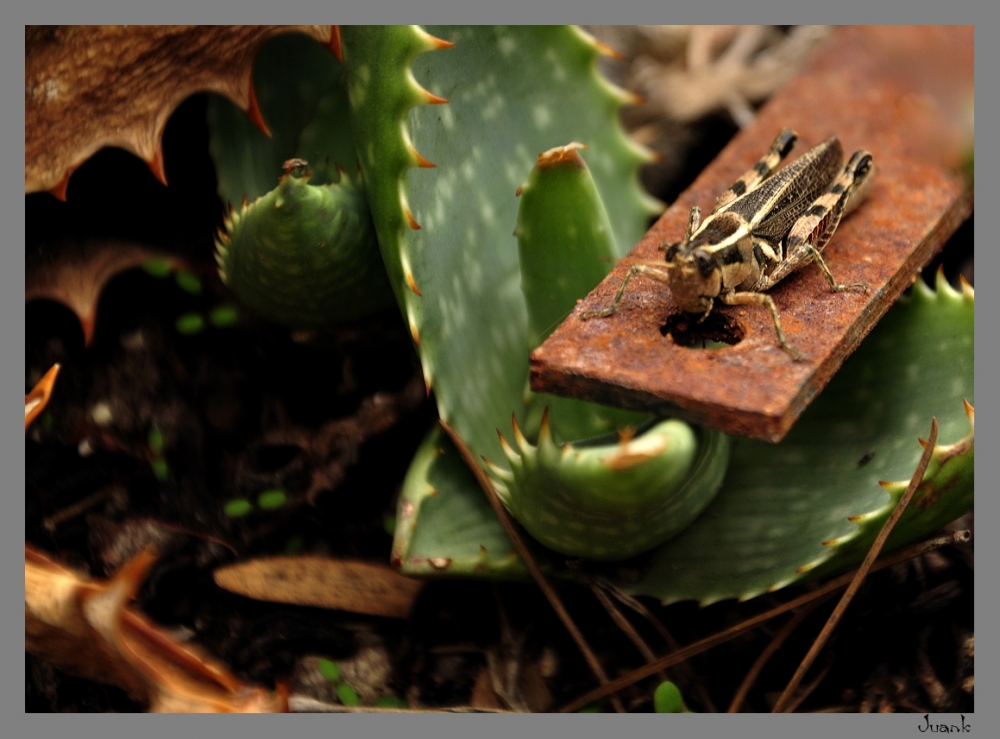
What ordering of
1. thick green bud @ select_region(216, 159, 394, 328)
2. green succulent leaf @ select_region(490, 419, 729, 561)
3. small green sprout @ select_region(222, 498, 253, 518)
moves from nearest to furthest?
green succulent leaf @ select_region(490, 419, 729, 561)
thick green bud @ select_region(216, 159, 394, 328)
small green sprout @ select_region(222, 498, 253, 518)

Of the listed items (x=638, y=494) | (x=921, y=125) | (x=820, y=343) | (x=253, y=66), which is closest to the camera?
(x=638, y=494)

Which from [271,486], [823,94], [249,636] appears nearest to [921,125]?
[823,94]

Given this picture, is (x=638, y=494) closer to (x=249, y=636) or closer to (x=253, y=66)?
(x=249, y=636)

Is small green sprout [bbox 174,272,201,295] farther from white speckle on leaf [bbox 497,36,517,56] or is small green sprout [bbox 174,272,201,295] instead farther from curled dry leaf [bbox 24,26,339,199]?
white speckle on leaf [bbox 497,36,517,56]

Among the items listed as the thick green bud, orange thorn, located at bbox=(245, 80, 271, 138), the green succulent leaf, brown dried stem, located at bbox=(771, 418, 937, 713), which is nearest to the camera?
the green succulent leaf

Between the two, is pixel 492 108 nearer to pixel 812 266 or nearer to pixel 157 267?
pixel 812 266

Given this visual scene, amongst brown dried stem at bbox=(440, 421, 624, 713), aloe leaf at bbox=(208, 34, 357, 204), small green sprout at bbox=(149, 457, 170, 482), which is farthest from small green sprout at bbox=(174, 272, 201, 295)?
brown dried stem at bbox=(440, 421, 624, 713)

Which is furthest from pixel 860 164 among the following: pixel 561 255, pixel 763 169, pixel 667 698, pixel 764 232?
pixel 667 698
